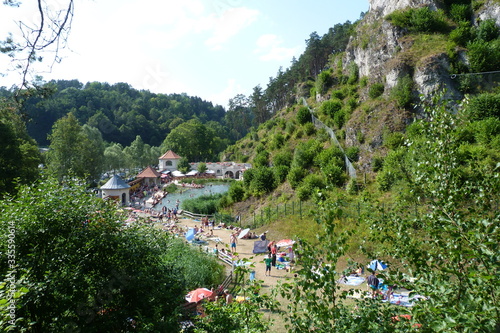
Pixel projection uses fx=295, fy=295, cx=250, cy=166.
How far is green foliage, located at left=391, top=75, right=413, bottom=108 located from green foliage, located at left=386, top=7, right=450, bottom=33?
19.7 ft

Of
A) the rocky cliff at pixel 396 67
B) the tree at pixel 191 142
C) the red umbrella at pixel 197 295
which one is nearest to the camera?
the red umbrella at pixel 197 295

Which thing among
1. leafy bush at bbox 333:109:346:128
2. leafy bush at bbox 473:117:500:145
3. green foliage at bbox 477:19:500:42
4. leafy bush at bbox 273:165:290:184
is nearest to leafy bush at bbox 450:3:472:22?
green foliage at bbox 477:19:500:42

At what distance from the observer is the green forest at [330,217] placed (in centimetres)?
368

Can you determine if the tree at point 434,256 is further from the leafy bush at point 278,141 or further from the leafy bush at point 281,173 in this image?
the leafy bush at point 278,141

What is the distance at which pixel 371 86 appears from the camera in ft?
88.3

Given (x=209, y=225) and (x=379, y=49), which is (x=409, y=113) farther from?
(x=209, y=225)

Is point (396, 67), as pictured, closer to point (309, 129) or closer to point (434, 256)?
point (309, 129)

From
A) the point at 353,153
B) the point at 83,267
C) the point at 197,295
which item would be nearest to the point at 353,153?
the point at 353,153

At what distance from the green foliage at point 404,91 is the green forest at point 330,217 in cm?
13

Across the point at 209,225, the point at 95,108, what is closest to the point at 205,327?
the point at 209,225

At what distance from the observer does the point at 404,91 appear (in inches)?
910

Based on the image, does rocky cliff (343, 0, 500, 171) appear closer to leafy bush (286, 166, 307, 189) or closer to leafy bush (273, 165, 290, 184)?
leafy bush (286, 166, 307, 189)

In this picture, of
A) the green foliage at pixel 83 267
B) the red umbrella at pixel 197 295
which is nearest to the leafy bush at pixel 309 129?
the red umbrella at pixel 197 295

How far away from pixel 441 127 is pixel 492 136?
16.7m
